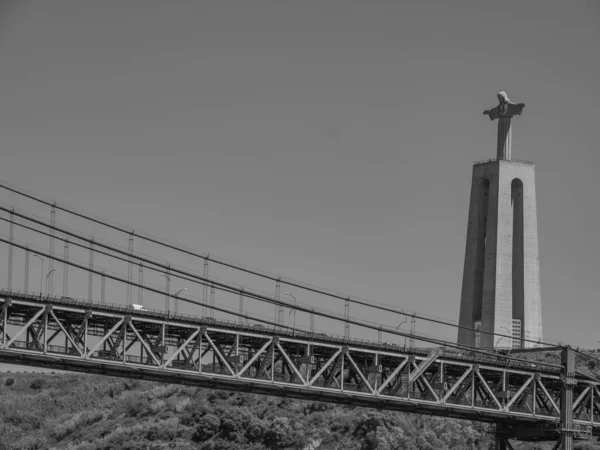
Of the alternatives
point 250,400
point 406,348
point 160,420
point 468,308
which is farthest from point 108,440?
point 406,348

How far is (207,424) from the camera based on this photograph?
148125 millimetres

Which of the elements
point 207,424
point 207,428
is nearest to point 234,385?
point 207,428

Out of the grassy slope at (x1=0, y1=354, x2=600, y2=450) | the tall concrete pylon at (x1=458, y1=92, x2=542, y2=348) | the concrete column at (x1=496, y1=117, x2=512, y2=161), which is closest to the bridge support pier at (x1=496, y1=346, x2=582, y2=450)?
the grassy slope at (x1=0, y1=354, x2=600, y2=450)

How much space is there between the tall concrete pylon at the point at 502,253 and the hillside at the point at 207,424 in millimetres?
13991

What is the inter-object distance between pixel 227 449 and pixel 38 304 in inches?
1932

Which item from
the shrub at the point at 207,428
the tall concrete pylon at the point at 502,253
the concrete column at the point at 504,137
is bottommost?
the shrub at the point at 207,428

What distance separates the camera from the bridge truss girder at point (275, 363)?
3925 inches

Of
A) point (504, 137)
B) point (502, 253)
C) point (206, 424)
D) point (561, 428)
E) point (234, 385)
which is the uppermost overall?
point (504, 137)

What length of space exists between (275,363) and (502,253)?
4820cm

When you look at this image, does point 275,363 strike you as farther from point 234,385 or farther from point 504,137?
point 504,137

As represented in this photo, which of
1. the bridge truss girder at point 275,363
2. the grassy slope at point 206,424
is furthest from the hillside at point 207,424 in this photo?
the bridge truss girder at point 275,363

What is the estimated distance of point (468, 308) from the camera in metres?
155

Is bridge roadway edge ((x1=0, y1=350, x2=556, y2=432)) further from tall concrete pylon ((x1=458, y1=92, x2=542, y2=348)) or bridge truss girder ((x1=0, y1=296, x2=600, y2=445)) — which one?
tall concrete pylon ((x1=458, y1=92, x2=542, y2=348))

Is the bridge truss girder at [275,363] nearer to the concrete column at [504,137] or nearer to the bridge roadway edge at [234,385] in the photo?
the bridge roadway edge at [234,385]
